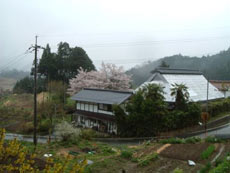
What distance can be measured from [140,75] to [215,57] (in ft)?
63.5

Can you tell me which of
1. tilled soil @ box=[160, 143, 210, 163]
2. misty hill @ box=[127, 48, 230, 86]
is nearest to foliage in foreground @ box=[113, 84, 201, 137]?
tilled soil @ box=[160, 143, 210, 163]

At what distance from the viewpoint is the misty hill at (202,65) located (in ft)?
159

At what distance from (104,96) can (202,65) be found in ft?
122

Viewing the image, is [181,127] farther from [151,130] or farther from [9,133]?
[9,133]

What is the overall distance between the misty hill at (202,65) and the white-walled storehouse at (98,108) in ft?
80.8

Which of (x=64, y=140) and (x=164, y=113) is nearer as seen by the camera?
(x=64, y=140)

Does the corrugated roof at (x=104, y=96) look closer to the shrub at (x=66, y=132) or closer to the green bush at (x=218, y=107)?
the shrub at (x=66, y=132)

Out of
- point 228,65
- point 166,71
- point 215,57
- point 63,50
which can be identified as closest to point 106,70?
point 166,71

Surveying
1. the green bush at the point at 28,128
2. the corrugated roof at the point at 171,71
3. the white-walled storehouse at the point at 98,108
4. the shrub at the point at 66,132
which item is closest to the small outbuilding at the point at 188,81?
the corrugated roof at the point at 171,71

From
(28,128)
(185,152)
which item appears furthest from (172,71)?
(185,152)

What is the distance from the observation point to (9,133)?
25469 millimetres

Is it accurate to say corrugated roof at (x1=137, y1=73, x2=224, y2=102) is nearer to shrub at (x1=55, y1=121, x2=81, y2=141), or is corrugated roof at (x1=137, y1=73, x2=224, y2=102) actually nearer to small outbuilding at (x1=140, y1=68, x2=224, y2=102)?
small outbuilding at (x1=140, y1=68, x2=224, y2=102)

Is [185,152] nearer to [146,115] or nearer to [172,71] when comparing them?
[146,115]

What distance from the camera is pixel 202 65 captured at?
183 feet
